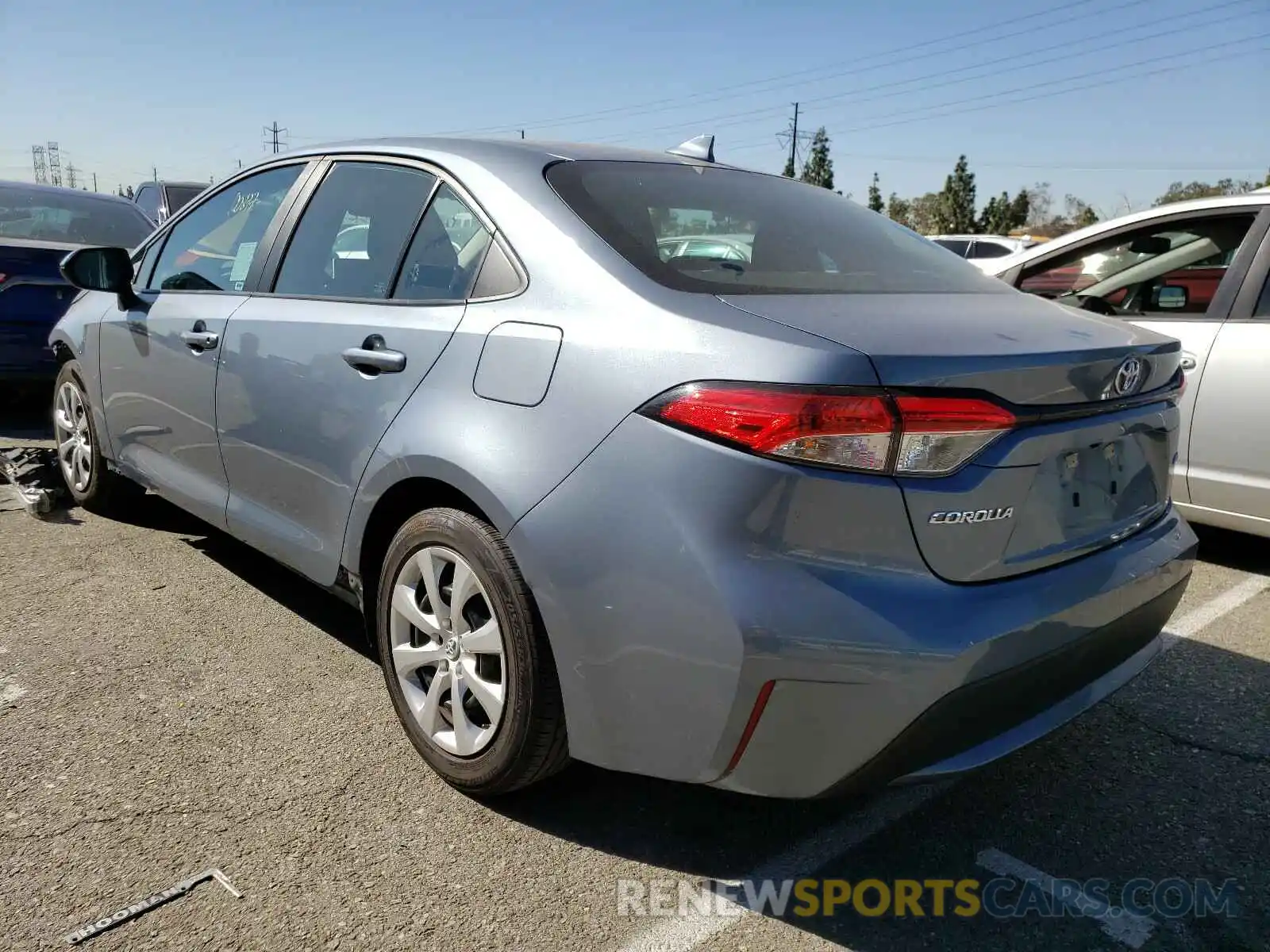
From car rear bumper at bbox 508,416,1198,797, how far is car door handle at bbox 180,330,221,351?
1.76 metres

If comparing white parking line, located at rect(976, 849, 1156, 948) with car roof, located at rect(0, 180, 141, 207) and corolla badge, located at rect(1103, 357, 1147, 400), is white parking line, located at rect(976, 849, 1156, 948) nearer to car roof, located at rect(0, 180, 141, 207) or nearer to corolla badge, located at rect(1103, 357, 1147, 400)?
corolla badge, located at rect(1103, 357, 1147, 400)

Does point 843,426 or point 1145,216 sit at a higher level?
point 1145,216

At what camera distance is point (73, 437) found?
4785 mm

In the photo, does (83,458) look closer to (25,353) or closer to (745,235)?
(25,353)

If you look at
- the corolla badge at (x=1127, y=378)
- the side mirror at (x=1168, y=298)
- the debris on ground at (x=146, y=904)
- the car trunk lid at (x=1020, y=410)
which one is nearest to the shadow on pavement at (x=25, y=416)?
the debris on ground at (x=146, y=904)

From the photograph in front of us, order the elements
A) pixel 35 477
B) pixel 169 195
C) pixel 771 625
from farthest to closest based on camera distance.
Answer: pixel 169 195, pixel 35 477, pixel 771 625

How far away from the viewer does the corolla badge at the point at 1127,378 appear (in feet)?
7.12

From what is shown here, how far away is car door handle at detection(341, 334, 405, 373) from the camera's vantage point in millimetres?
2523

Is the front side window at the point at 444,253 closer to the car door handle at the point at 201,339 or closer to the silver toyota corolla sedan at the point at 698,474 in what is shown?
the silver toyota corolla sedan at the point at 698,474

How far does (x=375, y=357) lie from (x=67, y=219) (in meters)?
6.11

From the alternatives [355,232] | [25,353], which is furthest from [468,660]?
[25,353]

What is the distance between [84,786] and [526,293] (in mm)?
1645

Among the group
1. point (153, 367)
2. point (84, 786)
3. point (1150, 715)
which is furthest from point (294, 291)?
point (1150, 715)

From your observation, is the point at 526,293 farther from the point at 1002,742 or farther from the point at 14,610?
the point at 14,610
